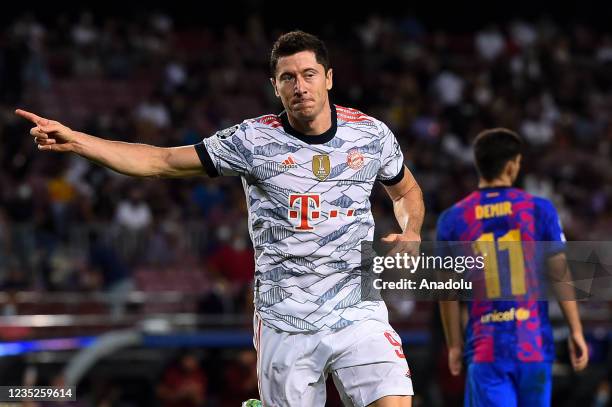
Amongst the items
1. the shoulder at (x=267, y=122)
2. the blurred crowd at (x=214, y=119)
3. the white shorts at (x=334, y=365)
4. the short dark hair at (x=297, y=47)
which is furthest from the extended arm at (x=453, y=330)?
the blurred crowd at (x=214, y=119)

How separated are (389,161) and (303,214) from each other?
589 mm

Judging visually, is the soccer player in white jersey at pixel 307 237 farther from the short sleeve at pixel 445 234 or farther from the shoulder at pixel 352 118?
the short sleeve at pixel 445 234

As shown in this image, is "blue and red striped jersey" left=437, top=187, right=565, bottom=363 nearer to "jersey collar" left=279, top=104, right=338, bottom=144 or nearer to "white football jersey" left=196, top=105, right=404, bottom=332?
"white football jersey" left=196, top=105, right=404, bottom=332

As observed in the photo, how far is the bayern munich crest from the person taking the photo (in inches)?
216

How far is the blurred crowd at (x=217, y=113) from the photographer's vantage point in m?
15.6

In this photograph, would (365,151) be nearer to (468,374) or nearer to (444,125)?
(468,374)

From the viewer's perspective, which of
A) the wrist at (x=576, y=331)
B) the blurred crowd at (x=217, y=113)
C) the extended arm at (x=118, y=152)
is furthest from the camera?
the blurred crowd at (x=217, y=113)

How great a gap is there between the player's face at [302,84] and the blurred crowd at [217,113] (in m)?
9.03

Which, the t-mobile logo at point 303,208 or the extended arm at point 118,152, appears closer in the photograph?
the extended arm at point 118,152

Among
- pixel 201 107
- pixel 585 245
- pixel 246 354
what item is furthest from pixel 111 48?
pixel 585 245

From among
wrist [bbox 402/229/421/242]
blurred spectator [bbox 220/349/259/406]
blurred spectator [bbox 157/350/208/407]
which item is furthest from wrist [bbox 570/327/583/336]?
blurred spectator [bbox 157/350/208/407]

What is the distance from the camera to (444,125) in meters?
21.0

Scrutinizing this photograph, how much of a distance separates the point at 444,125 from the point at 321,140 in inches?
618

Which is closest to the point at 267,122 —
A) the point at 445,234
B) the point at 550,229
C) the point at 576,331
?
the point at 445,234
